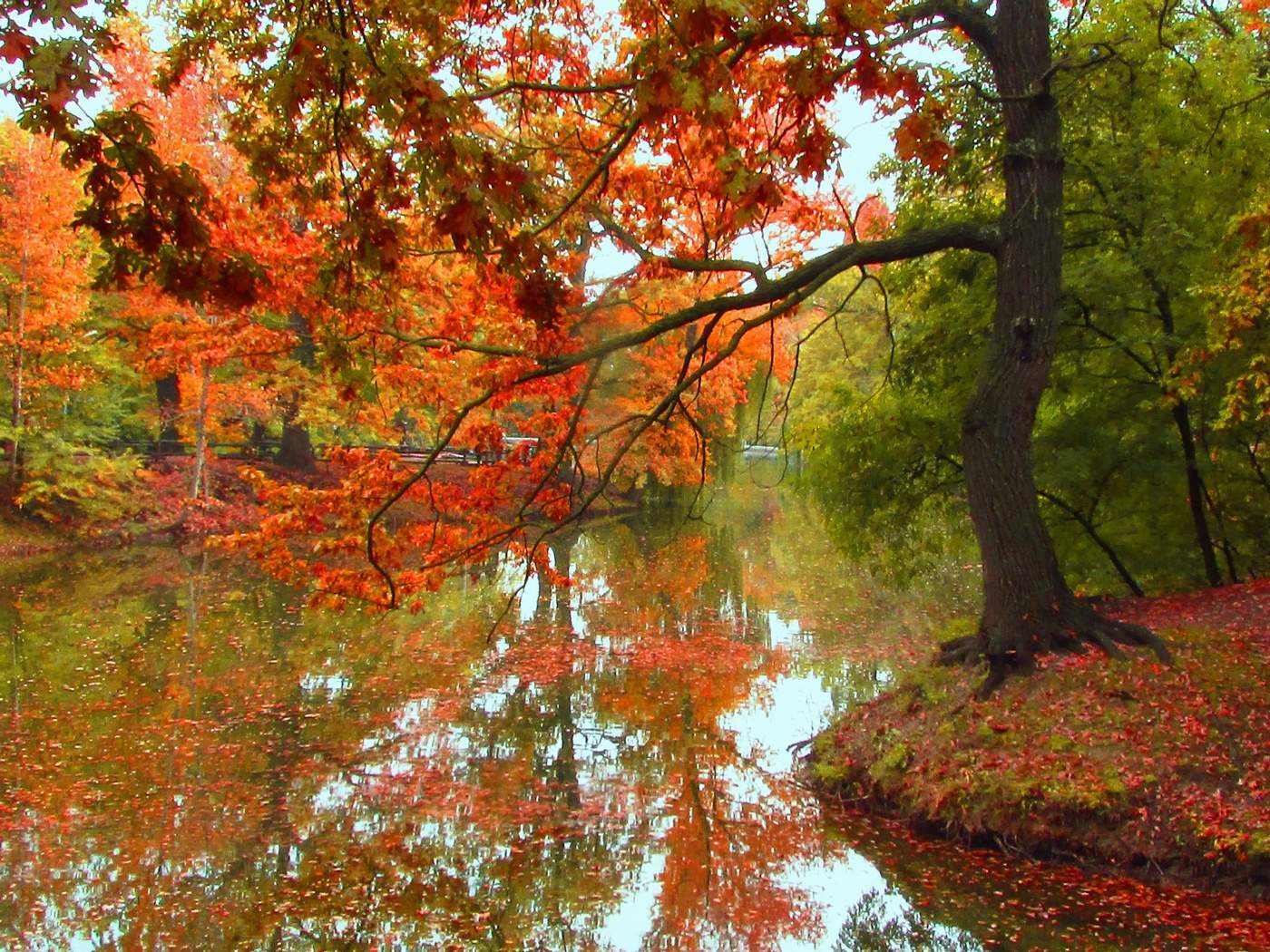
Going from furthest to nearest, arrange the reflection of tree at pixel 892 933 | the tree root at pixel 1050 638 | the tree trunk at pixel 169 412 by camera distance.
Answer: the tree trunk at pixel 169 412 < the tree root at pixel 1050 638 < the reflection of tree at pixel 892 933

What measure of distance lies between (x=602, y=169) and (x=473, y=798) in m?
→ 4.82

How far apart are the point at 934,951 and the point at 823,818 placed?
196cm

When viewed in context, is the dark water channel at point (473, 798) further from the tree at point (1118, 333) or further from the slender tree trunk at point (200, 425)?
the slender tree trunk at point (200, 425)

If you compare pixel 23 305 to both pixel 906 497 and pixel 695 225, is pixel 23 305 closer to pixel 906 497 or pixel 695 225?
pixel 695 225

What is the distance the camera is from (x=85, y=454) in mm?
23750

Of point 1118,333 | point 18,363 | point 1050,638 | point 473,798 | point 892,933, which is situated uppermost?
point 18,363

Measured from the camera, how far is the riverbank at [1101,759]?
20.6 ft

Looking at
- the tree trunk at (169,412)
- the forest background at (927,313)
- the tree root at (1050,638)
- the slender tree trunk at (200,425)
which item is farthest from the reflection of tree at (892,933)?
the tree trunk at (169,412)

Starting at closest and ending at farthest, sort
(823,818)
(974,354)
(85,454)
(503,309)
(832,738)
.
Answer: (823,818), (832,738), (503,309), (974,354), (85,454)

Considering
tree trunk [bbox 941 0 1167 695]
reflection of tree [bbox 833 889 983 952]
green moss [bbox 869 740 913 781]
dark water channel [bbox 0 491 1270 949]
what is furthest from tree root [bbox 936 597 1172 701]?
reflection of tree [bbox 833 889 983 952]

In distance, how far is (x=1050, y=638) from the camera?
8109 mm

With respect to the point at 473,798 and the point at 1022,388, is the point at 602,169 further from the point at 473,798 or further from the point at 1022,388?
the point at 473,798

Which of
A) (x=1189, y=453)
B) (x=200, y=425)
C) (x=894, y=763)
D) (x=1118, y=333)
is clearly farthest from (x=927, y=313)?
(x=200, y=425)

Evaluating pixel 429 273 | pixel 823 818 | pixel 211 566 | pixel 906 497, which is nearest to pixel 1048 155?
pixel 906 497
